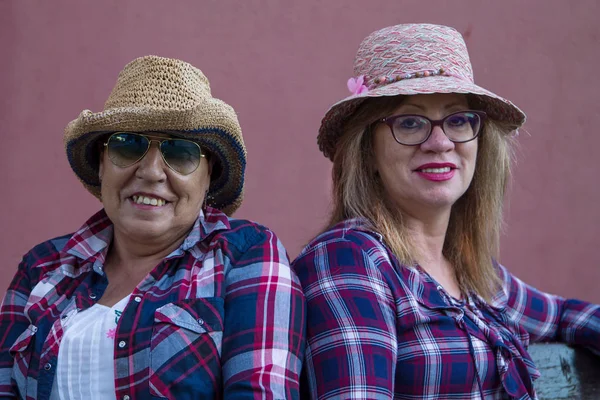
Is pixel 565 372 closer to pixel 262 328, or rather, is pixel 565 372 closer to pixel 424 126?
pixel 424 126

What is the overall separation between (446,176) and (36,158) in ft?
5.70

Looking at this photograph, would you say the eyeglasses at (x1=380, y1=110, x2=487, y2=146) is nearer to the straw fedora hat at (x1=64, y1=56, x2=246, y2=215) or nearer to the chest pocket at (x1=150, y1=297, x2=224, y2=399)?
the straw fedora hat at (x1=64, y1=56, x2=246, y2=215)

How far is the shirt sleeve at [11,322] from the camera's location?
2203 millimetres

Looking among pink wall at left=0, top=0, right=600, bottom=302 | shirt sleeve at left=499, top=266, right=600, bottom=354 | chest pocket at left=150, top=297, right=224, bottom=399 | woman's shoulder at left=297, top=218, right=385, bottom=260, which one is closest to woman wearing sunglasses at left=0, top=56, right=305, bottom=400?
chest pocket at left=150, top=297, right=224, bottom=399

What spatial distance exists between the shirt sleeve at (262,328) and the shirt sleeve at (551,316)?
990 mm

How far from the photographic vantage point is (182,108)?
7.07 ft

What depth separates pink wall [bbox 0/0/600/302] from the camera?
10.5 feet

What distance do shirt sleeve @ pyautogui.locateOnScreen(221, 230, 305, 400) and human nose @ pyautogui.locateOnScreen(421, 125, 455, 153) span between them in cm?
55

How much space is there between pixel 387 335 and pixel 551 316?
0.99m

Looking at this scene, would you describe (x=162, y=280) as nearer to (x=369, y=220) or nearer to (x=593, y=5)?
(x=369, y=220)

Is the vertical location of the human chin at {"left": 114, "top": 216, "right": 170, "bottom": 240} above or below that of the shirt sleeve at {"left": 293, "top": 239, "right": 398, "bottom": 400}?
above

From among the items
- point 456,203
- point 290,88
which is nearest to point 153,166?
point 456,203

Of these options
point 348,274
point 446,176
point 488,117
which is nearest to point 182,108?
point 348,274

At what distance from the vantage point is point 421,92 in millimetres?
2248
